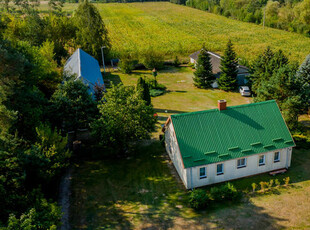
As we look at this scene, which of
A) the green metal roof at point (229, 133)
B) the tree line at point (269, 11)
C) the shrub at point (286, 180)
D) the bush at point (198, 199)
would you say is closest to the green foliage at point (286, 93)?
the green metal roof at point (229, 133)

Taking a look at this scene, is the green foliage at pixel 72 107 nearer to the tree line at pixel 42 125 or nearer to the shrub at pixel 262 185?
the tree line at pixel 42 125

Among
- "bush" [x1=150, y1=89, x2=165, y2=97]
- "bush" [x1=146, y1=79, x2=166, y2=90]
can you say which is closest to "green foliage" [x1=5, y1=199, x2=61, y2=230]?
"bush" [x1=150, y1=89, x2=165, y2=97]

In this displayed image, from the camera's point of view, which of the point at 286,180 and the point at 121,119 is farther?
the point at 121,119

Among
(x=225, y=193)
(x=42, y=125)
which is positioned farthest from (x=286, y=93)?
(x=42, y=125)

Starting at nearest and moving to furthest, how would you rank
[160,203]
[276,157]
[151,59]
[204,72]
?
[160,203], [276,157], [204,72], [151,59]

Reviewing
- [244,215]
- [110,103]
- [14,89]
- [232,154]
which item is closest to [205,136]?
[232,154]

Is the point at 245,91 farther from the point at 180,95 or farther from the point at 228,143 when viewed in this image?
the point at 228,143

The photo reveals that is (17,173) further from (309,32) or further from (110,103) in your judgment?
(309,32)
